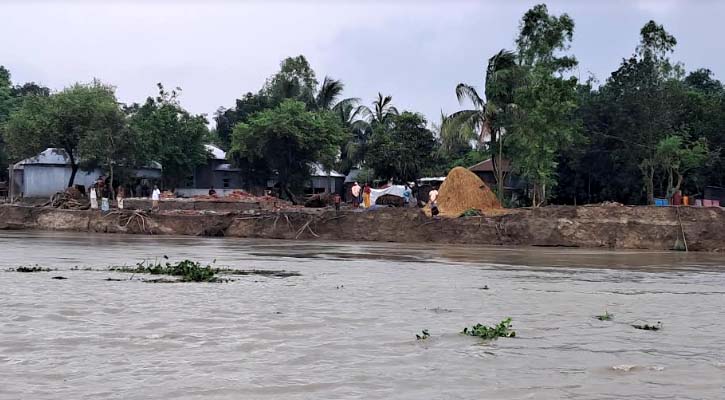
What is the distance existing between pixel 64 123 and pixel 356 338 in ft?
132

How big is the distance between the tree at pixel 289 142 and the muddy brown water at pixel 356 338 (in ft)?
102

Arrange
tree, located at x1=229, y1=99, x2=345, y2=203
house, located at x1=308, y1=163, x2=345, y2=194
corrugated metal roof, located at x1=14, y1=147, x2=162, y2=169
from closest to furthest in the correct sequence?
1. tree, located at x1=229, y1=99, x2=345, y2=203
2. corrugated metal roof, located at x1=14, y1=147, x2=162, y2=169
3. house, located at x1=308, y1=163, x2=345, y2=194

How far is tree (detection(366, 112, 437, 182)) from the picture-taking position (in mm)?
46062

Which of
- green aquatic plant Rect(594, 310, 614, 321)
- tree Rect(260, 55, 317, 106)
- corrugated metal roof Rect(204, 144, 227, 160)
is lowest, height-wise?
green aquatic plant Rect(594, 310, 614, 321)

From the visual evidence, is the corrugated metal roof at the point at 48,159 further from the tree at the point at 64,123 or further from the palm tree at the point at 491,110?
the palm tree at the point at 491,110

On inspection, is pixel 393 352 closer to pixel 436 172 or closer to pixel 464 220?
pixel 464 220

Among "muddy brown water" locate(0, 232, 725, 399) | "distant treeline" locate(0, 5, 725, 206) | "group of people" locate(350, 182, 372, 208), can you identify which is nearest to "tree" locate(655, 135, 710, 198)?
"distant treeline" locate(0, 5, 725, 206)

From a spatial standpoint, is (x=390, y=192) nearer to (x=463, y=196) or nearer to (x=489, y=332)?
(x=463, y=196)

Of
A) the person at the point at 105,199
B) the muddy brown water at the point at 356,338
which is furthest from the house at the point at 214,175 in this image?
the muddy brown water at the point at 356,338

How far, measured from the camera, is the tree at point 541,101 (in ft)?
112

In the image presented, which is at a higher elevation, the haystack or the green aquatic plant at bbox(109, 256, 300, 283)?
the haystack

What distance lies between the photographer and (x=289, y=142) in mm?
45875

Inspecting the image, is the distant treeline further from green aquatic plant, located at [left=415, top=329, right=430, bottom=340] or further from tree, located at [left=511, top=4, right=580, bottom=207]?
green aquatic plant, located at [left=415, top=329, right=430, bottom=340]

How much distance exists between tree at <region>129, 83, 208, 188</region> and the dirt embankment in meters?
12.6
